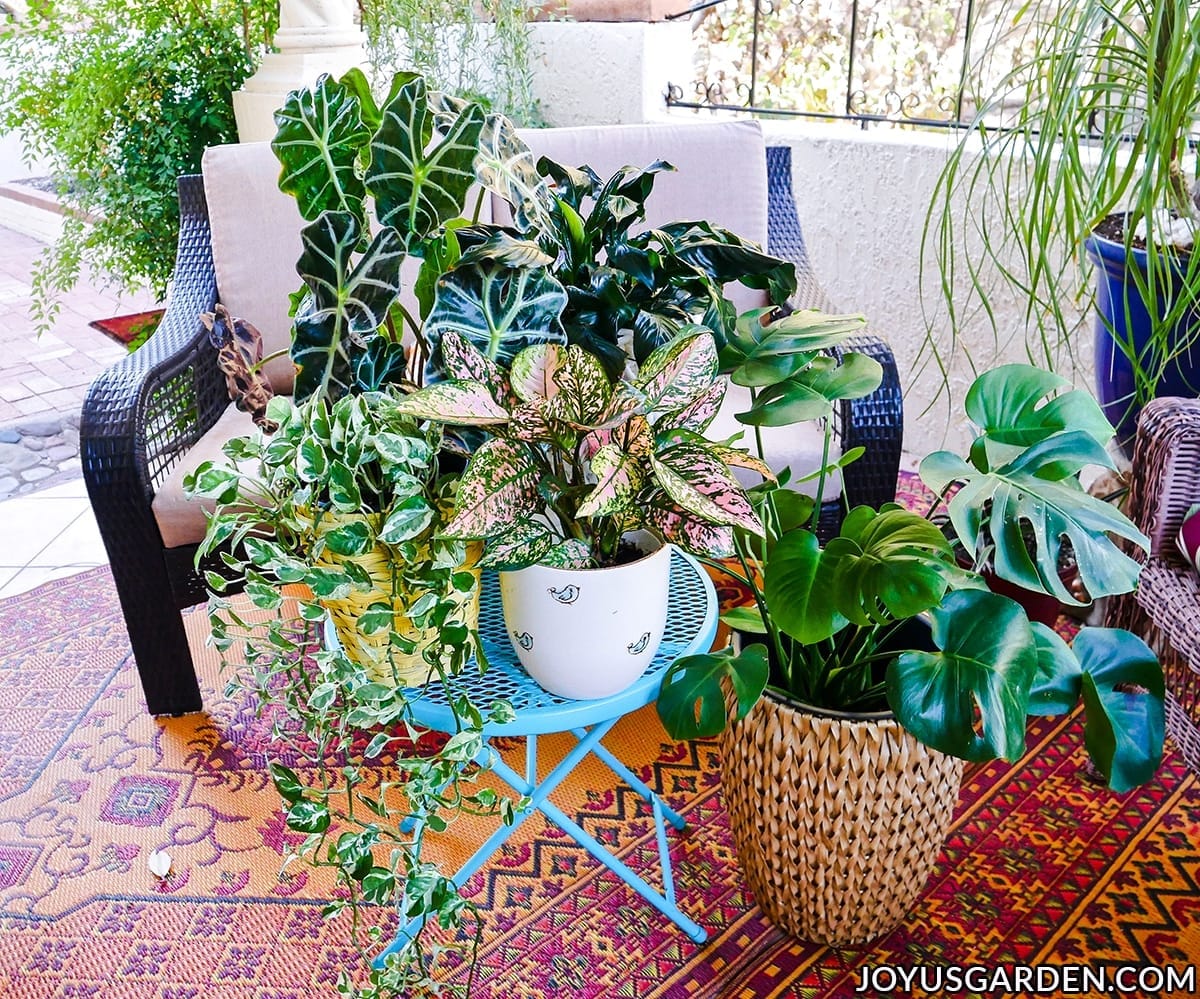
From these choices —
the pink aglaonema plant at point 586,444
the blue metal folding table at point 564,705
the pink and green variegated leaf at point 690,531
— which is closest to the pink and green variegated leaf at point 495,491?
the pink aglaonema plant at point 586,444

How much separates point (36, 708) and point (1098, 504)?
1.83m

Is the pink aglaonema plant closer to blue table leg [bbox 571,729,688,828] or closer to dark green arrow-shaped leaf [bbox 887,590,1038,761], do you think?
dark green arrow-shaped leaf [bbox 887,590,1038,761]

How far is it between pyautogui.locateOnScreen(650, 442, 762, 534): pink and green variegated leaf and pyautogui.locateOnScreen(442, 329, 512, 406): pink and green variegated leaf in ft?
0.56

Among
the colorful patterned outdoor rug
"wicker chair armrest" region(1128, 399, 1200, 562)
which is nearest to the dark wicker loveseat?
the colorful patterned outdoor rug

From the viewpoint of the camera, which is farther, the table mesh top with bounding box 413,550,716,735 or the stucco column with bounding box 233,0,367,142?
the stucco column with bounding box 233,0,367,142

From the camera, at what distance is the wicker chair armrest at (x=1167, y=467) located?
4.42 feet

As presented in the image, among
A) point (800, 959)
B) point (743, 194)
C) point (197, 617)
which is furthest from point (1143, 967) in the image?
point (197, 617)

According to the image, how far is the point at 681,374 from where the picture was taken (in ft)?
3.18

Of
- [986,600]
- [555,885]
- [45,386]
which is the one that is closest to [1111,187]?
[986,600]

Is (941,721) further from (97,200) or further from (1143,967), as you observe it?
(97,200)

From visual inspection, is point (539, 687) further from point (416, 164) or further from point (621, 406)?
point (416, 164)

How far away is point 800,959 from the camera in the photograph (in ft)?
4.33

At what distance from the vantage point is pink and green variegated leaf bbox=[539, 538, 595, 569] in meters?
1.00

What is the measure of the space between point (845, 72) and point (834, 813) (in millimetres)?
2395
